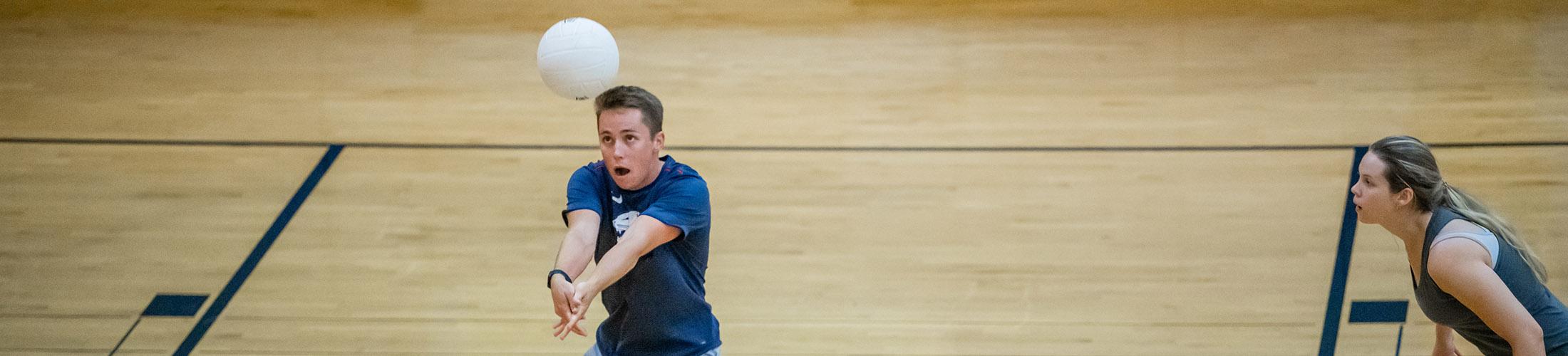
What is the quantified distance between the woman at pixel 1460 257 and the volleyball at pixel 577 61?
239 cm

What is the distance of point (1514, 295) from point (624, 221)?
2195mm

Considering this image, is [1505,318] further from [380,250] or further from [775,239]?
[380,250]

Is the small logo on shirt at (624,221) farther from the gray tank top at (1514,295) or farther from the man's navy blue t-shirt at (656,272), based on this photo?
the gray tank top at (1514,295)

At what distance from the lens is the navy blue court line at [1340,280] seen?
16.2 feet

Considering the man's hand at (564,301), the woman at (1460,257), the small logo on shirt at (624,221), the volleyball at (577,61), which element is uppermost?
the volleyball at (577,61)

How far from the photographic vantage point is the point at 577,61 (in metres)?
4.11

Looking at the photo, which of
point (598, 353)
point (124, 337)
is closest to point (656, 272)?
point (598, 353)

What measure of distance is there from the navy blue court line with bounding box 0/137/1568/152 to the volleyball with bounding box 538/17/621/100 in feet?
9.68

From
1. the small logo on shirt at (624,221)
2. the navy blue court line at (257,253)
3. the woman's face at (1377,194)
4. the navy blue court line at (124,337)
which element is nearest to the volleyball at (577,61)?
the small logo on shirt at (624,221)

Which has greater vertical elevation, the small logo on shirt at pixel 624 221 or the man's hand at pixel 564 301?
the small logo on shirt at pixel 624 221

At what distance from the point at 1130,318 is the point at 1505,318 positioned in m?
2.45

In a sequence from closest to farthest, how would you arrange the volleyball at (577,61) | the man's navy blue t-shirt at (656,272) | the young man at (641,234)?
the young man at (641,234)
the man's navy blue t-shirt at (656,272)
the volleyball at (577,61)

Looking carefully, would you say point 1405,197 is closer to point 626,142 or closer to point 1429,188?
point 1429,188

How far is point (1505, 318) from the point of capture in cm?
277
